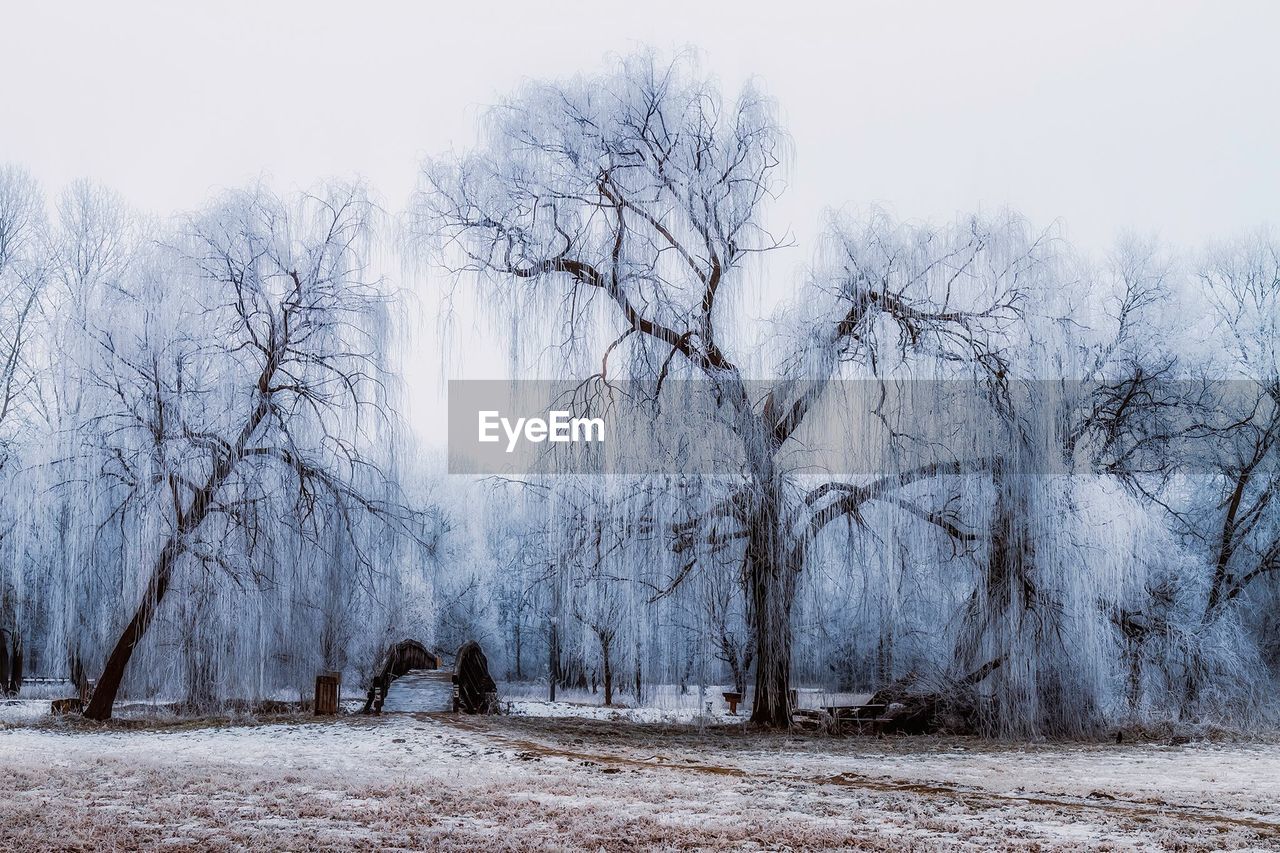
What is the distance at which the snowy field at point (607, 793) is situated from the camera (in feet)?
13.1

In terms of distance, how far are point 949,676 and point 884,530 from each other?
1377 millimetres

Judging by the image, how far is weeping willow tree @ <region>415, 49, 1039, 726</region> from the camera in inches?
358

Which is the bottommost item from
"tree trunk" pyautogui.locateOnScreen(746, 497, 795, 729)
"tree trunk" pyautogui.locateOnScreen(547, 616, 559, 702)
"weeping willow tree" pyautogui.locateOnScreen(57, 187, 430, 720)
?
"tree trunk" pyautogui.locateOnScreen(547, 616, 559, 702)

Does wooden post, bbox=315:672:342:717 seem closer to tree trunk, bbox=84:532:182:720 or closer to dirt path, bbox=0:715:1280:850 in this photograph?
tree trunk, bbox=84:532:182:720

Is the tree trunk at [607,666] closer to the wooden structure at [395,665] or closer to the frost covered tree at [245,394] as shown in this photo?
the frost covered tree at [245,394]

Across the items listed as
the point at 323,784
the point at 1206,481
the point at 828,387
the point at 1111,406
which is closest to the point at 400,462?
the point at 828,387

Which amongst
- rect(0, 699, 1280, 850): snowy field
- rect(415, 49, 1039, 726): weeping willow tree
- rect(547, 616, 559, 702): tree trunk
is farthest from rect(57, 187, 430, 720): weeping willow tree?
rect(547, 616, 559, 702): tree trunk

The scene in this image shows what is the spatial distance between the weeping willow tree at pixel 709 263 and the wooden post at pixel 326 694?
3.83 m

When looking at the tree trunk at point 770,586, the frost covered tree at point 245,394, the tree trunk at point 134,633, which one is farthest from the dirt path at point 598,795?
the frost covered tree at point 245,394

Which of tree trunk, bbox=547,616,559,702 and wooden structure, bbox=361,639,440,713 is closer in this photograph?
wooden structure, bbox=361,639,440,713

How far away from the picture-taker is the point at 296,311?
378 inches

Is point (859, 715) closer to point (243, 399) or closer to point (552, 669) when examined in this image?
point (552, 669)

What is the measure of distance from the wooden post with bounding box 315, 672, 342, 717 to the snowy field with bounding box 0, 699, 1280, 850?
5.87 ft

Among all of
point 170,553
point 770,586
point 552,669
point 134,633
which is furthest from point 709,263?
point 552,669
